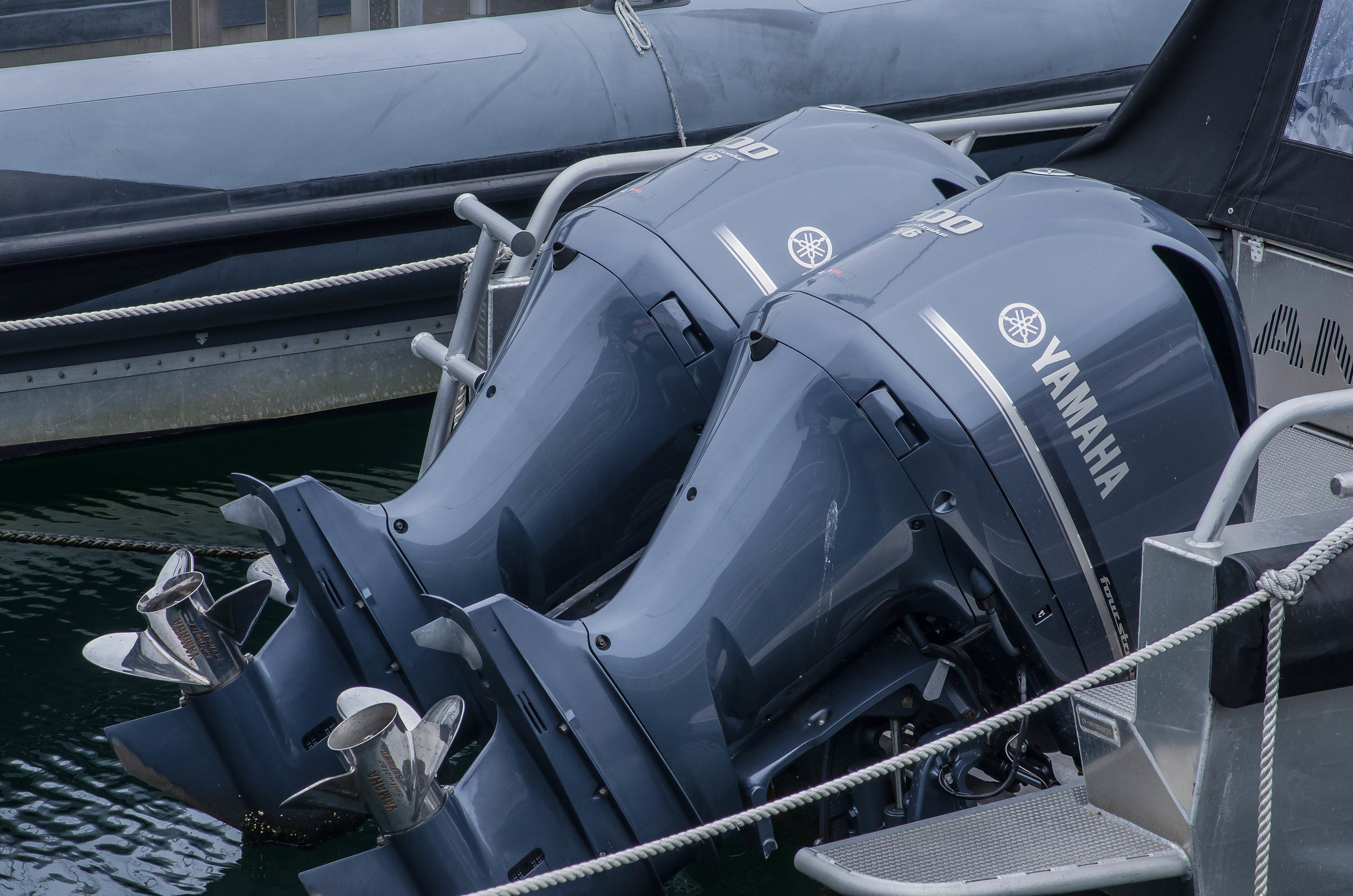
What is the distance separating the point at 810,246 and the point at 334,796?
3.59 ft

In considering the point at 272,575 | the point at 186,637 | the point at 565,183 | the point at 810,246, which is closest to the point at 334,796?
the point at 186,637

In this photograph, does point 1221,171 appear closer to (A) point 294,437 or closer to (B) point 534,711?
(B) point 534,711

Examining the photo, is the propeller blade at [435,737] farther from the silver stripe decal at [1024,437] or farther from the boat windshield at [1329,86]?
the boat windshield at [1329,86]

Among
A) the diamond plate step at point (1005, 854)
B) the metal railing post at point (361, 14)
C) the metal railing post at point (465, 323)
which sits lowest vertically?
the diamond plate step at point (1005, 854)

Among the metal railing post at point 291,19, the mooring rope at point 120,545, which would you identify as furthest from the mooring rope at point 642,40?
the mooring rope at point 120,545

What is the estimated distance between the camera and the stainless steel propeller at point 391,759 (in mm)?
1651

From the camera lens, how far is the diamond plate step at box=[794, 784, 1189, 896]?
1.61 m

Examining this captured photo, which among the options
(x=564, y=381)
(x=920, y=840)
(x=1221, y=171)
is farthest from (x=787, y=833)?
(x=1221, y=171)

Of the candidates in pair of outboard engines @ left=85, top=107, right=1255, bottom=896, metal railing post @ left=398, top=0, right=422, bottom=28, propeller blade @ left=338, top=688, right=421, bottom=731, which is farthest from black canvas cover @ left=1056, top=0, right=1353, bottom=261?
metal railing post @ left=398, top=0, right=422, bottom=28

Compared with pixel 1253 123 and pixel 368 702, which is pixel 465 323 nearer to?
pixel 368 702

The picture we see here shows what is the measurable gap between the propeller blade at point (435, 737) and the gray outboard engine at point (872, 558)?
0.05 meters

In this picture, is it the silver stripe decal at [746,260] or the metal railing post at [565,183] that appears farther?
the metal railing post at [565,183]

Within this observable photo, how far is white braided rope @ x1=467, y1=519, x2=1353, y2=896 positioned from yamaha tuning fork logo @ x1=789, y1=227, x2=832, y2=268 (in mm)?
806

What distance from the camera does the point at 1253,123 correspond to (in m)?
2.65
